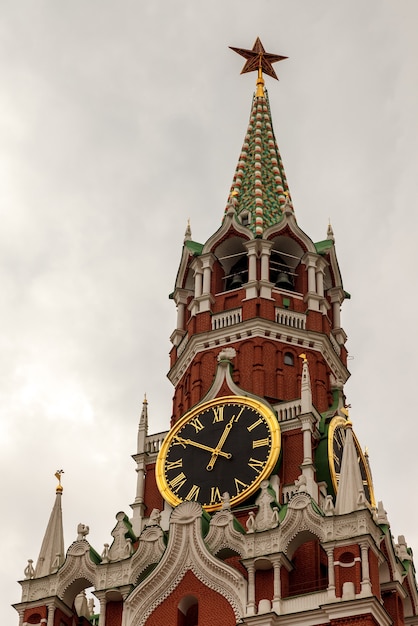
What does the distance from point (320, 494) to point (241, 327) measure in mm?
7815

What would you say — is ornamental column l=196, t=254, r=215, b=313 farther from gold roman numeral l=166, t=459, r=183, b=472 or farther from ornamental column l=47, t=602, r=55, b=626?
ornamental column l=47, t=602, r=55, b=626

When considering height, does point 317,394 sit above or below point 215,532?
above

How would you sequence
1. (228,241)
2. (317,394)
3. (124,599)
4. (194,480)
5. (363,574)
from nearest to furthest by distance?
(363,574) < (124,599) < (194,480) < (317,394) < (228,241)

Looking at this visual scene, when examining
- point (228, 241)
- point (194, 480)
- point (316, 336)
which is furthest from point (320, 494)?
point (228, 241)

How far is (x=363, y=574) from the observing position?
140 feet

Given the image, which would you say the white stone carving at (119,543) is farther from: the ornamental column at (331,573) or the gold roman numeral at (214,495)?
the ornamental column at (331,573)

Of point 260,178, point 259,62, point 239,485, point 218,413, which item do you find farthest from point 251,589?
point 259,62

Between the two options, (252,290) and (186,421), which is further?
(252,290)

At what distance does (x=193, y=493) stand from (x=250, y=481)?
1.85m

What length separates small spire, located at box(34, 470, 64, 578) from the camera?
156 feet

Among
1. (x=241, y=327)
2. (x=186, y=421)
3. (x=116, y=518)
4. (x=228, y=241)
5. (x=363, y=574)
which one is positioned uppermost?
(x=228, y=241)

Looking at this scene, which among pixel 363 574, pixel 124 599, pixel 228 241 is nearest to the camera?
pixel 363 574

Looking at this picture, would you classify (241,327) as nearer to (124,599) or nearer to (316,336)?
(316,336)

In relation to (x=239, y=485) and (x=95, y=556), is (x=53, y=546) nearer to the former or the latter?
(x=95, y=556)
